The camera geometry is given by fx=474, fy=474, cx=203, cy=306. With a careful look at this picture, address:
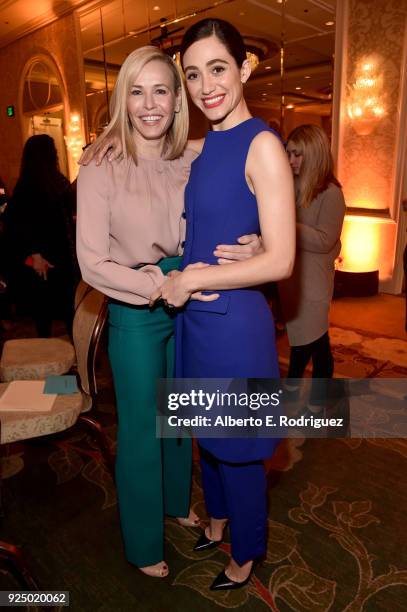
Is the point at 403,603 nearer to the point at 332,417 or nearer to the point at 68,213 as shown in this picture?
the point at 332,417

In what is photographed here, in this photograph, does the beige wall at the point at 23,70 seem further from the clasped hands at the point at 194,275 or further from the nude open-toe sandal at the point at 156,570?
the nude open-toe sandal at the point at 156,570

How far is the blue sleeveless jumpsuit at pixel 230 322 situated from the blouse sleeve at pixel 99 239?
156 mm

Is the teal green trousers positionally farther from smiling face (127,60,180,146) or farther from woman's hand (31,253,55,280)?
woman's hand (31,253,55,280)

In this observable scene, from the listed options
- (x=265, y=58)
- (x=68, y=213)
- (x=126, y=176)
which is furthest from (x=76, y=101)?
(x=126, y=176)

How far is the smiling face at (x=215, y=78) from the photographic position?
1177 mm

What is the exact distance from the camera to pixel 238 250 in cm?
127

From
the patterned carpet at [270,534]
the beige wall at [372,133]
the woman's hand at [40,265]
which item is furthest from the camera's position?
the beige wall at [372,133]

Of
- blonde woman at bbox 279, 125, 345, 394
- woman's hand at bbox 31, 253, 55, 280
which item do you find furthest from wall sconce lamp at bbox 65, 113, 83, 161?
blonde woman at bbox 279, 125, 345, 394

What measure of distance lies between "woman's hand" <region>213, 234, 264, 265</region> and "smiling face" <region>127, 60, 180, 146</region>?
423 millimetres

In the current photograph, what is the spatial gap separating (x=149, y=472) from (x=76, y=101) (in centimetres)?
797

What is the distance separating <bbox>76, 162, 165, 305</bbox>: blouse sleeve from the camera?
133 centimetres

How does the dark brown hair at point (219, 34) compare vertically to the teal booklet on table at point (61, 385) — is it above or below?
above

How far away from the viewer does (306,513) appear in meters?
1.97

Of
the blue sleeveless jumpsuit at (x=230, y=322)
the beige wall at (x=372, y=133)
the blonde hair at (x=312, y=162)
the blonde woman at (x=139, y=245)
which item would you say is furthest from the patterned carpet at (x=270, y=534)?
the beige wall at (x=372, y=133)
